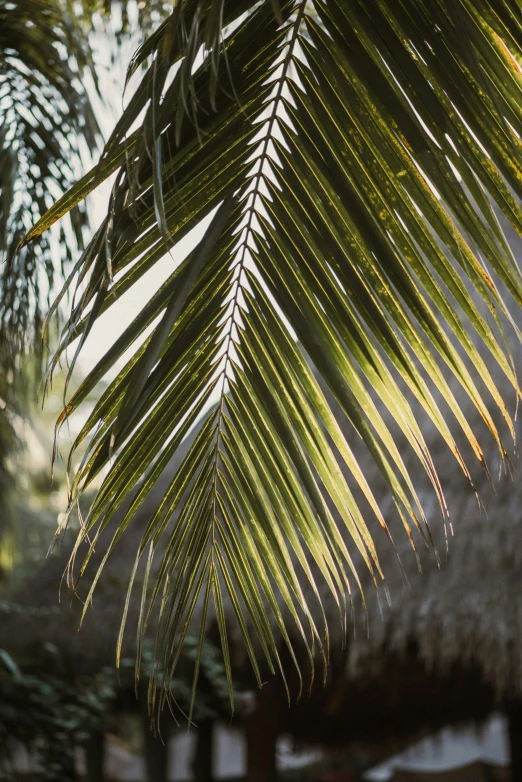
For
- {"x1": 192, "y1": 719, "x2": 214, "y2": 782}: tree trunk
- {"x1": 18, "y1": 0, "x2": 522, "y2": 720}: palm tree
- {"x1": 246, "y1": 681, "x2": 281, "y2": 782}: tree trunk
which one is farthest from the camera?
{"x1": 192, "y1": 719, "x2": 214, "y2": 782}: tree trunk

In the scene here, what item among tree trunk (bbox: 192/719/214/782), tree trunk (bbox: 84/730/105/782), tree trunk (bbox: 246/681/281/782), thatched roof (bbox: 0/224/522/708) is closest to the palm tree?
thatched roof (bbox: 0/224/522/708)

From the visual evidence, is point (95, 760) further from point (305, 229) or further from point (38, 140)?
point (305, 229)

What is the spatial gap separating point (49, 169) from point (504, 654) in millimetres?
2538

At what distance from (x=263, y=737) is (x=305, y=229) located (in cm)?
469

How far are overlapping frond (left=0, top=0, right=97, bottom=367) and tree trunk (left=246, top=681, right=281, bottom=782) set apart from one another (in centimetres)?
341

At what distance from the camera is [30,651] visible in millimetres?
5477

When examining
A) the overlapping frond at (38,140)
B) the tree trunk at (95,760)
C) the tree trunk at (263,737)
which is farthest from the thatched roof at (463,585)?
the tree trunk at (95,760)

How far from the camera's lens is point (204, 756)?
7.07 m

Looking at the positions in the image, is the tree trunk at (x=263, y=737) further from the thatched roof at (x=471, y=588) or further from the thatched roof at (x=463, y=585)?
the thatched roof at (x=471, y=588)

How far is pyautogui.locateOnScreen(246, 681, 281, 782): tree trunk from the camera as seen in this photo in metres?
4.71

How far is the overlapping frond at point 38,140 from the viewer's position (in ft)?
6.47

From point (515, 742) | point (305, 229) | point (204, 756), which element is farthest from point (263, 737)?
point (305, 229)

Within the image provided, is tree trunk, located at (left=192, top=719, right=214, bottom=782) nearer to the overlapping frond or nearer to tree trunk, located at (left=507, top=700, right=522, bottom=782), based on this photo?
tree trunk, located at (left=507, top=700, right=522, bottom=782)

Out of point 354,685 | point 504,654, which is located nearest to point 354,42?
point 504,654
